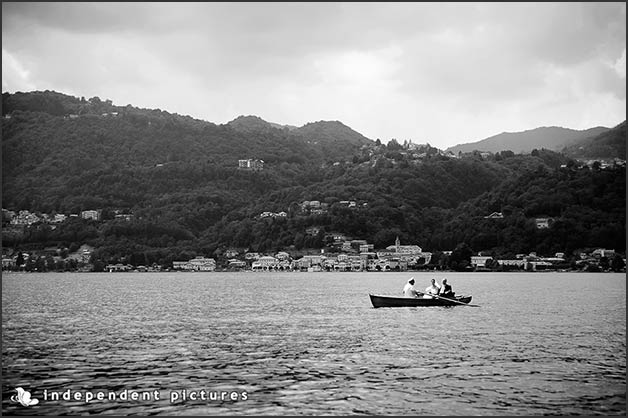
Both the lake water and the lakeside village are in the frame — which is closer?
the lake water

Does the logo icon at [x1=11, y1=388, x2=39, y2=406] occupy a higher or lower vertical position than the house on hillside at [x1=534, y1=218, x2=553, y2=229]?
lower

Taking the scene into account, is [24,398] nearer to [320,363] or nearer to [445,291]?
[320,363]

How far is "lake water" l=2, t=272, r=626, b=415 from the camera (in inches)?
822

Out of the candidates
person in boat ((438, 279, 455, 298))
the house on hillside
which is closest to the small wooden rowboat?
person in boat ((438, 279, 455, 298))

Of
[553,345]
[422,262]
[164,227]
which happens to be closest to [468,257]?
[422,262]

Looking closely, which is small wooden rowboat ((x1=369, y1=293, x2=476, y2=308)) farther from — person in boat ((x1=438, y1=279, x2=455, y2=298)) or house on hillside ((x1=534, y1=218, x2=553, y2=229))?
house on hillside ((x1=534, y1=218, x2=553, y2=229))

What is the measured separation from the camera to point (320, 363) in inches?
1099

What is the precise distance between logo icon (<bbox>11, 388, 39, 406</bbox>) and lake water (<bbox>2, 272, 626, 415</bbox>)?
25cm

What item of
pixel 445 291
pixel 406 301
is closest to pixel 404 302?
pixel 406 301

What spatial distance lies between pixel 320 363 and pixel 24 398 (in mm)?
11055

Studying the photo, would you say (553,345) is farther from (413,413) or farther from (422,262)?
(422,262)

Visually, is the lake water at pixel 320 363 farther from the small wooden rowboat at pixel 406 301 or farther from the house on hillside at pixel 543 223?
the house on hillside at pixel 543 223

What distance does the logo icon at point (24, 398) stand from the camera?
21.0 metres

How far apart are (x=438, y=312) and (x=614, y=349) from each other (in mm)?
20533
